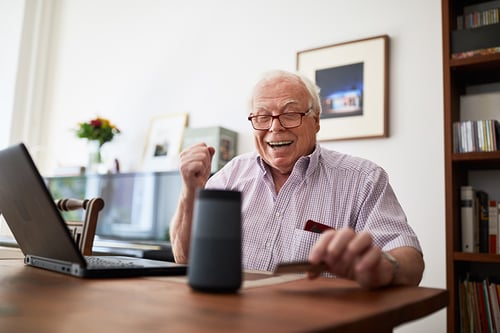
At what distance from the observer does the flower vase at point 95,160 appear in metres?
3.35

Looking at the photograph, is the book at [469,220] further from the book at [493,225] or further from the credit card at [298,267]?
the credit card at [298,267]

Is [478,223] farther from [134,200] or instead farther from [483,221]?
[134,200]

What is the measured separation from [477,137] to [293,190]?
92 centimetres

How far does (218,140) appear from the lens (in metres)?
2.73

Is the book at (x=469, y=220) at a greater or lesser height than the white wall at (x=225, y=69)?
lesser

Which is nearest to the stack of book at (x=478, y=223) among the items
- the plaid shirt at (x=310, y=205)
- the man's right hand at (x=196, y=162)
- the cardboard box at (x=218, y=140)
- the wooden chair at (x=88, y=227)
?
the plaid shirt at (x=310, y=205)

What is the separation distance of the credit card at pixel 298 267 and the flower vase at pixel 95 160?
9.45 feet

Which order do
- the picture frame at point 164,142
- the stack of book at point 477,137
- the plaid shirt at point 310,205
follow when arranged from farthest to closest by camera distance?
1. the picture frame at point 164,142
2. the stack of book at point 477,137
3. the plaid shirt at point 310,205

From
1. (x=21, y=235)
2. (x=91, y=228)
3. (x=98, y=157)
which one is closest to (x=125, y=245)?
(x=98, y=157)

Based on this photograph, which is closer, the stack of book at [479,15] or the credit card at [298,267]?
the credit card at [298,267]

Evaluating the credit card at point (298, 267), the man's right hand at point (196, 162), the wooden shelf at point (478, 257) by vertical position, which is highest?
the man's right hand at point (196, 162)

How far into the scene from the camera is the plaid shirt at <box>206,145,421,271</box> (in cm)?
137

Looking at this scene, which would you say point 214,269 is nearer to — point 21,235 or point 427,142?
point 21,235

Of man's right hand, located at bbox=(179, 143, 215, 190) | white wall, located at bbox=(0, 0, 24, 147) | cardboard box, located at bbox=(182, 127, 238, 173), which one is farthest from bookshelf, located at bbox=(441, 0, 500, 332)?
white wall, located at bbox=(0, 0, 24, 147)
